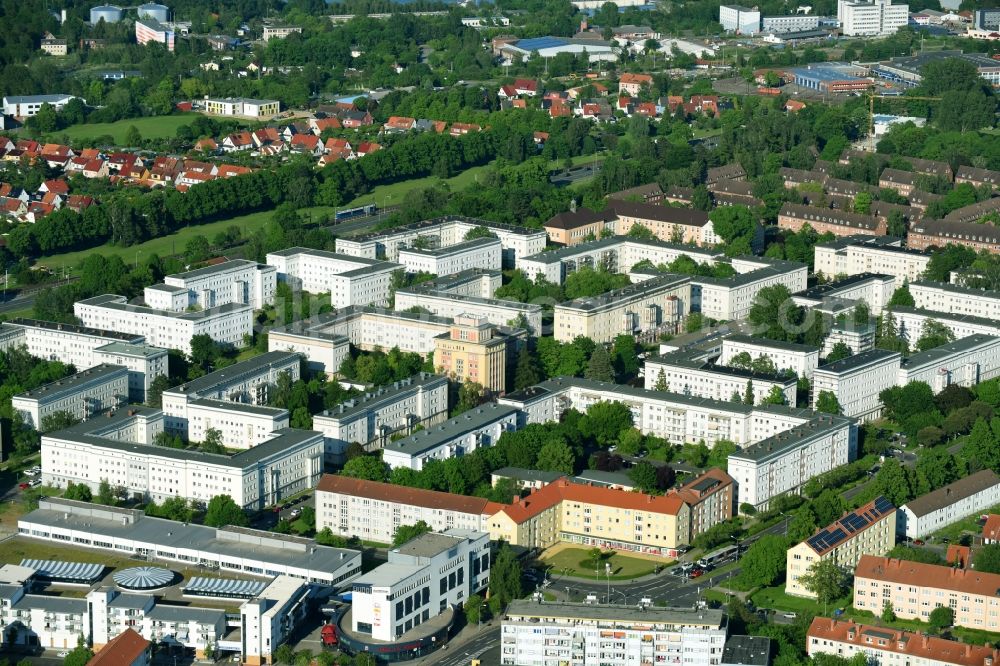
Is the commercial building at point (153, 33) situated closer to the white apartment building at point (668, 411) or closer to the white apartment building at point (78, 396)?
the white apartment building at point (78, 396)

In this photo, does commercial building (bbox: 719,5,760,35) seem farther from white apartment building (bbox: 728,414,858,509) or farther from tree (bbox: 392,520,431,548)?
tree (bbox: 392,520,431,548)

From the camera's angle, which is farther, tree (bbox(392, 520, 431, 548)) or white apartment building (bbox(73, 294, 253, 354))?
white apartment building (bbox(73, 294, 253, 354))

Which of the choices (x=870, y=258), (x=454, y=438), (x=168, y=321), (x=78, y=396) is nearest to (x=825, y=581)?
(x=454, y=438)

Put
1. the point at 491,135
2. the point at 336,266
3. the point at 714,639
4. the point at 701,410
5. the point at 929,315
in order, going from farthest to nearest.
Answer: the point at 491,135
the point at 336,266
the point at 929,315
the point at 701,410
the point at 714,639

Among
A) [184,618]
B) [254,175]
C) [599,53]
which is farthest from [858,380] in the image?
[599,53]

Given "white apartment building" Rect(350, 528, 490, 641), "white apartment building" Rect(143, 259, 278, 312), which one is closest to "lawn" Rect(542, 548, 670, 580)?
"white apartment building" Rect(350, 528, 490, 641)

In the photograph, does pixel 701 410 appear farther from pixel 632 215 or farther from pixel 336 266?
pixel 632 215

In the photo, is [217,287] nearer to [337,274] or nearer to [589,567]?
[337,274]

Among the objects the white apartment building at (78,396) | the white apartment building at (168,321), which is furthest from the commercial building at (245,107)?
the white apartment building at (78,396)
